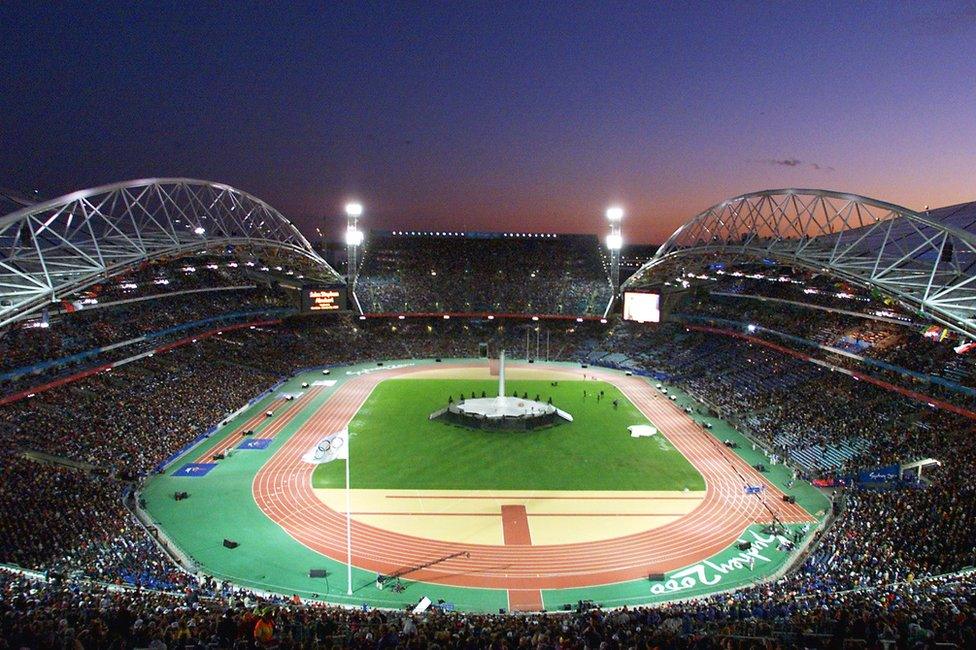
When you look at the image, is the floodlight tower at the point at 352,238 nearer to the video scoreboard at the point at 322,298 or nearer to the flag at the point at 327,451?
the video scoreboard at the point at 322,298

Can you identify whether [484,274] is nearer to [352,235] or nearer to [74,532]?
[352,235]

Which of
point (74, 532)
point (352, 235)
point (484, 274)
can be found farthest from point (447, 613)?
point (484, 274)

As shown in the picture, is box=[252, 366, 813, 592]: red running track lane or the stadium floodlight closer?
box=[252, 366, 813, 592]: red running track lane

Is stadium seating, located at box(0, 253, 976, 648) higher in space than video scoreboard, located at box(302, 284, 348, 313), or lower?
lower

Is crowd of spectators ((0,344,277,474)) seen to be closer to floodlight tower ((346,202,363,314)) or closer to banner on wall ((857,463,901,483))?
floodlight tower ((346,202,363,314))

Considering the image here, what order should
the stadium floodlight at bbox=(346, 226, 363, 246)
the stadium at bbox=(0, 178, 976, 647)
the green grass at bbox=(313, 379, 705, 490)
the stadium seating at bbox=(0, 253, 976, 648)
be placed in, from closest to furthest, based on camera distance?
the stadium seating at bbox=(0, 253, 976, 648)
the stadium at bbox=(0, 178, 976, 647)
the green grass at bbox=(313, 379, 705, 490)
the stadium floodlight at bbox=(346, 226, 363, 246)

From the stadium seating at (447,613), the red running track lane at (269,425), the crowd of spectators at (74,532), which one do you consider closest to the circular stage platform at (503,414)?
the red running track lane at (269,425)

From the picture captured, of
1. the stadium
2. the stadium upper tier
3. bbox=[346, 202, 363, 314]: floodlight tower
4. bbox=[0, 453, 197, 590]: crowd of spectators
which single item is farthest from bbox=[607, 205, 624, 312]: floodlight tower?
bbox=[0, 453, 197, 590]: crowd of spectators
